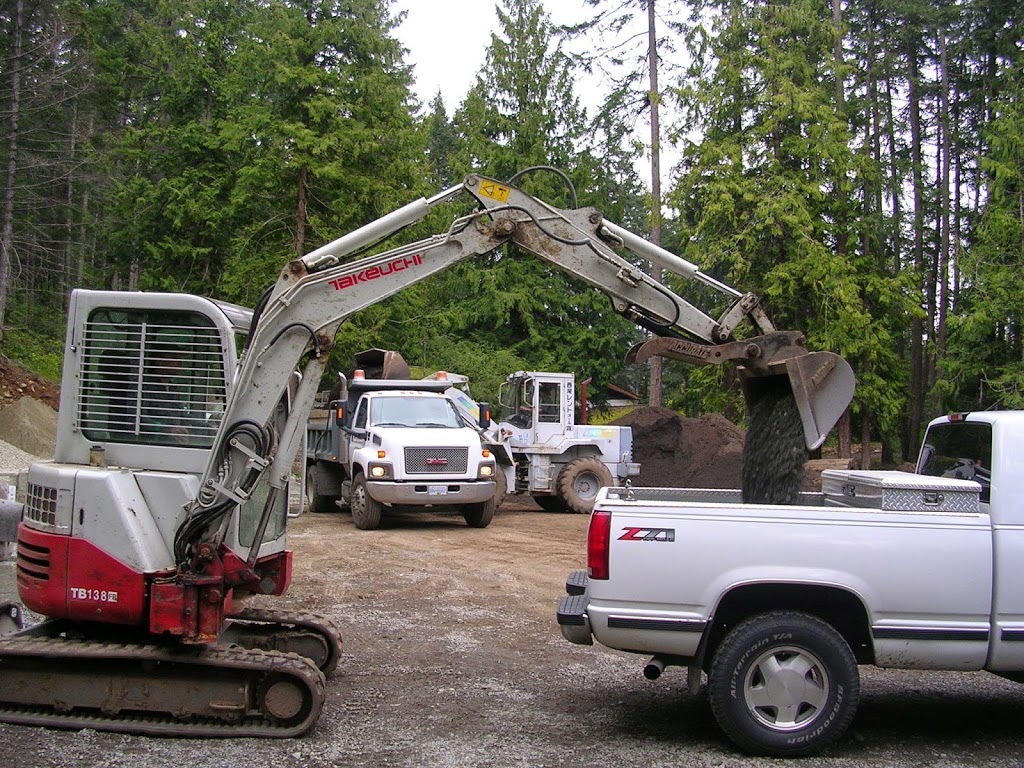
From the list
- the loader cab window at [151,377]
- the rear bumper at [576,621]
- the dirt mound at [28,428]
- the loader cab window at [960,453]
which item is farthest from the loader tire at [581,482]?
the loader cab window at [151,377]

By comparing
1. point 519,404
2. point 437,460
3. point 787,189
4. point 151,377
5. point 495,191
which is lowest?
point 437,460

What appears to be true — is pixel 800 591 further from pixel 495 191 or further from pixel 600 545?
pixel 495 191

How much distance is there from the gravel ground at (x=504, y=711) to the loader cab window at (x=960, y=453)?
5.54ft

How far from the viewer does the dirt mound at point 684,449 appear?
963 inches

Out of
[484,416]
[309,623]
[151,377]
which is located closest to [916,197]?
[484,416]

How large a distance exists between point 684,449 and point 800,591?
20114mm

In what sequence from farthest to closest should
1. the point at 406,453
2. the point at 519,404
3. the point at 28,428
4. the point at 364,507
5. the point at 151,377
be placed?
the point at 28,428 < the point at 519,404 < the point at 364,507 < the point at 406,453 < the point at 151,377

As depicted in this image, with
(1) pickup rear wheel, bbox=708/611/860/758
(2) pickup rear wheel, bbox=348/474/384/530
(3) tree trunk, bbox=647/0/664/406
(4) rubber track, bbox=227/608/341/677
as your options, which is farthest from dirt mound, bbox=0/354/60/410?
(1) pickup rear wheel, bbox=708/611/860/758

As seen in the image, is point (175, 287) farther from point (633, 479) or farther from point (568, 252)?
point (568, 252)

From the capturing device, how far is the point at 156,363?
6703 mm

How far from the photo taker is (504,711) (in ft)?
22.1

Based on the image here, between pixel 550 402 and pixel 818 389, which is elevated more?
pixel 550 402

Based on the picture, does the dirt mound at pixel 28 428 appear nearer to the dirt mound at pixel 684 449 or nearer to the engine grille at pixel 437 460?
the engine grille at pixel 437 460

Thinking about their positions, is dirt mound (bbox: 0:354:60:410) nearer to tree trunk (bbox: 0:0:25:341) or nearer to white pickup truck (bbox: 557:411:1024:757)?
tree trunk (bbox: 0:0:25:341)
